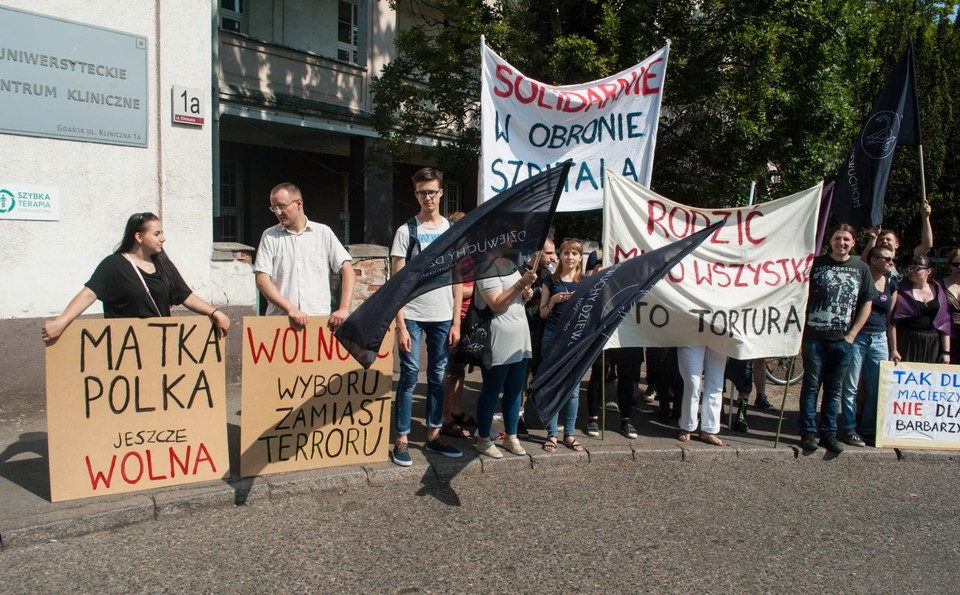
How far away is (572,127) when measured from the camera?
6.68 m

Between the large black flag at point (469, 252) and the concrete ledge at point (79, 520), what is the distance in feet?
5.21

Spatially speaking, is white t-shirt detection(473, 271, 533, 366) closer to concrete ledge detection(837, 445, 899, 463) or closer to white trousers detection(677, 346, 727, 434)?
white trousers detection(677, 346, 727, 434)

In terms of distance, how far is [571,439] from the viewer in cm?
618

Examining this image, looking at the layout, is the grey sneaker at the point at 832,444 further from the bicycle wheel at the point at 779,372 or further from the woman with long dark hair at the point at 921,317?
the bicycle wheel at the point at 779,372

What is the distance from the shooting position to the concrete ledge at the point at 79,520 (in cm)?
416

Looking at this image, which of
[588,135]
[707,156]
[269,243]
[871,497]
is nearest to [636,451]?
[871,497]

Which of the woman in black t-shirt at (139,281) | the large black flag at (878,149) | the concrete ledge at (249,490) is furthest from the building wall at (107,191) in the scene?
the large black flag at (878,149)

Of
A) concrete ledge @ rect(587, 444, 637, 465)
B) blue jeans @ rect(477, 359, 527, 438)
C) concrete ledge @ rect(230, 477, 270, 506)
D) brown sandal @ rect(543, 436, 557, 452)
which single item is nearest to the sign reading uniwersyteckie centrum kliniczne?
concrete ledge @ rect(230, 477, 270, 506)

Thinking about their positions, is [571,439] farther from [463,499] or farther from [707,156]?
[707,156]

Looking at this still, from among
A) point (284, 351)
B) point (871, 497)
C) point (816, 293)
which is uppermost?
point (816, 293)

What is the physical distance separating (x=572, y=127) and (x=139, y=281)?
3.78m

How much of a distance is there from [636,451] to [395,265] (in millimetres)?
2521

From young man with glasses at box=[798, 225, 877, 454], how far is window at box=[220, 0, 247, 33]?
33.2 feet

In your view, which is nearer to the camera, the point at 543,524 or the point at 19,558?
the point at 19,558
